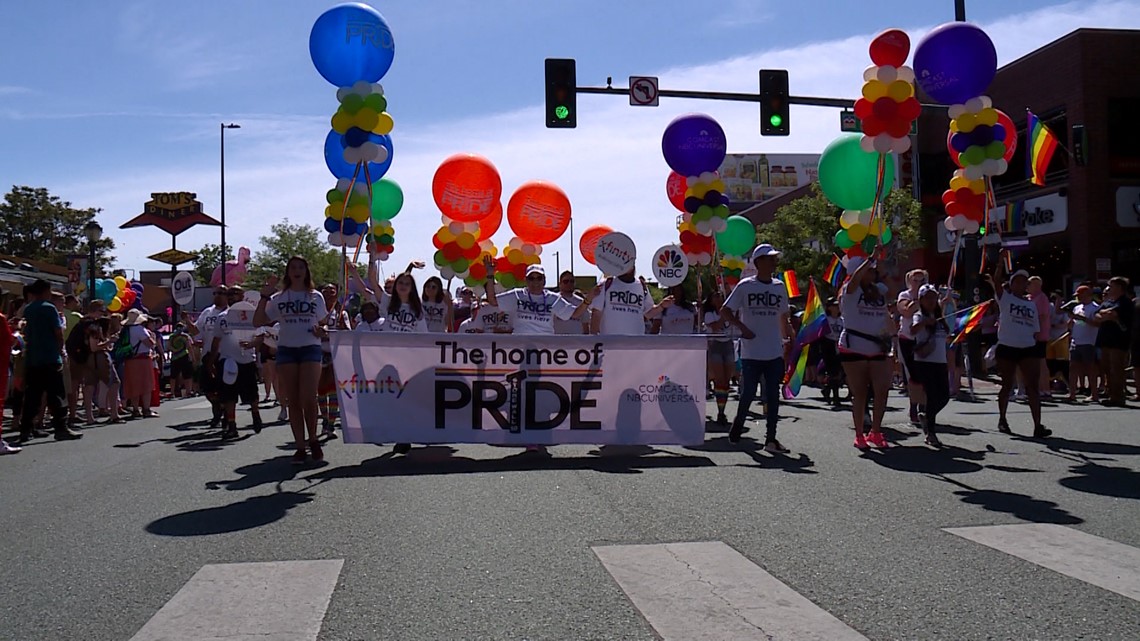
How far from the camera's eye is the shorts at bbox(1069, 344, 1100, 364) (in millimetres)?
15461

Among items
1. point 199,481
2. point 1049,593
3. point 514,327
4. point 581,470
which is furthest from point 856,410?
point 199,481

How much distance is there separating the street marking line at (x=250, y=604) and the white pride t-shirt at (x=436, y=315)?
5.70 metres

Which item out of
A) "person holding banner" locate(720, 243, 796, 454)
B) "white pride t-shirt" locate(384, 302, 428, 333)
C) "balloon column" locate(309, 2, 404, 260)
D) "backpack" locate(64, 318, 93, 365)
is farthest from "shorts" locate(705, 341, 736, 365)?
"backpack" locate(64, 318, 93, 365)

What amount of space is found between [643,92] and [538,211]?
3.36m

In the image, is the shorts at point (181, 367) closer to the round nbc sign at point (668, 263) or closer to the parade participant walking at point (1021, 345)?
the round nbc sign at point (668, 263)

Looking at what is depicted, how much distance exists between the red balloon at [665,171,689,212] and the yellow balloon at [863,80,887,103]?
5.91m

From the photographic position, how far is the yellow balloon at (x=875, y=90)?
9.86m

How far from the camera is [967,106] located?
10.5m

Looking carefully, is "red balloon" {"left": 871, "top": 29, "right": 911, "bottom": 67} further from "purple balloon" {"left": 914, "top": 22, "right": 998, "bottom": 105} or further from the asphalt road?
the asphalt road

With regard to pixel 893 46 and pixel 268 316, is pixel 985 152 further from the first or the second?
pixel 268 316

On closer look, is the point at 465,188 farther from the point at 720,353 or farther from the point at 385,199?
the point at 720,353

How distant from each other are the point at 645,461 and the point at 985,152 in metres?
4.79

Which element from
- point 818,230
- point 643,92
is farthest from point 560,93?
point 818,230

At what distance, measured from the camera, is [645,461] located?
30.1ft
